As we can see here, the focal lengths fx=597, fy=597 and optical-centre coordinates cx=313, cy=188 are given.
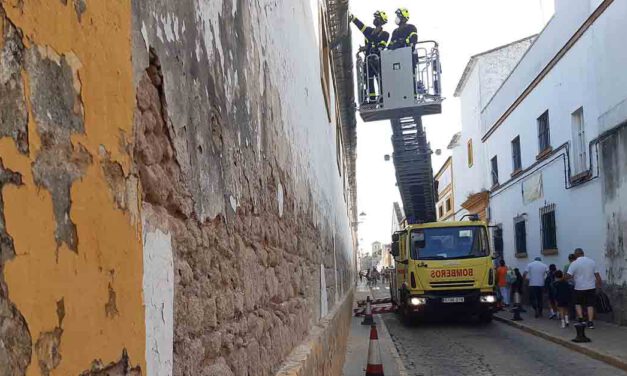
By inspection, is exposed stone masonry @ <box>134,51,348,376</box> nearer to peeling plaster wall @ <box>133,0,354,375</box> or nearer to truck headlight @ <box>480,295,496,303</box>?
peeling plaster wall @ <box>133,0,354,375</box>

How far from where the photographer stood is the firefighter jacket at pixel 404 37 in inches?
626

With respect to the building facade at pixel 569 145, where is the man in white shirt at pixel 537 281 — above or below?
below

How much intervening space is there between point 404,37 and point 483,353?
9368 millimetres

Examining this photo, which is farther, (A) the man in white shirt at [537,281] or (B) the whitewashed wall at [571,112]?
(A) the man in white shirt at [537,281]

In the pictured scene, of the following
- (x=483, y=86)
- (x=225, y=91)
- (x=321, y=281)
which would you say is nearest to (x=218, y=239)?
(x=225, y=91)

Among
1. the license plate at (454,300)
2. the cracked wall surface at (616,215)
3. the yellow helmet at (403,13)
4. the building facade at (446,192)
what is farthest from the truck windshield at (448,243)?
the building facade at (446,192)

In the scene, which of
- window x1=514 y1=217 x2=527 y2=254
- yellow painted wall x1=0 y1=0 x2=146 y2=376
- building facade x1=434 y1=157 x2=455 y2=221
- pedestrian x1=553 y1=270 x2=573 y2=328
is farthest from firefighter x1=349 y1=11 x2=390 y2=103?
building facade x1=434 y1=157 x2=455 y2=221

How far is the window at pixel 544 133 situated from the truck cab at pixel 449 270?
414 centimetres

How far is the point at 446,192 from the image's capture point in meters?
34.7

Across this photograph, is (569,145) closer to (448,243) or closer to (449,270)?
(448,243)

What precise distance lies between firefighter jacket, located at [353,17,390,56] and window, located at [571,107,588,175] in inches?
205

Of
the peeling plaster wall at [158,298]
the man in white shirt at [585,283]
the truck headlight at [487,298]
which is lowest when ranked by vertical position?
the truck headlight at [487,298]

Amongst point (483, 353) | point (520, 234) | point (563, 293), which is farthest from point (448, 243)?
point (520, 234)

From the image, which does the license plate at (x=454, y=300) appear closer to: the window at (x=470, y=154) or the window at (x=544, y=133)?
the window at (x=544, y=133)
